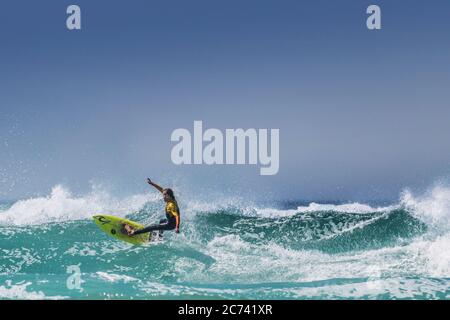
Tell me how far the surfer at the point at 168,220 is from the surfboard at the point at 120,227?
0.08m

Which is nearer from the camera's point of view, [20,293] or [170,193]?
[20,293]

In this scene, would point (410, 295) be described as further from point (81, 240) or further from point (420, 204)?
point (81, 240)

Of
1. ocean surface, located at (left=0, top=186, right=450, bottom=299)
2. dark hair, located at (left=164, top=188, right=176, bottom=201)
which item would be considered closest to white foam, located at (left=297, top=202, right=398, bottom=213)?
ocean surface, located at (left=0, top=186, right=450, bottom=299)

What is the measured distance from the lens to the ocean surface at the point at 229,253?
6633 millimetres

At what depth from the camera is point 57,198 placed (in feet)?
36.7

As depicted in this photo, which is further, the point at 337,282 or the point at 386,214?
the point at 386,214

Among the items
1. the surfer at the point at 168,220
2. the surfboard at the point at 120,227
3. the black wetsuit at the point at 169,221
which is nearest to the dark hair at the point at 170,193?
the surfer at the point at 168,220

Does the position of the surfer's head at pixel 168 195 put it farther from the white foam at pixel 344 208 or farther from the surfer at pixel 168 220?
the white foam at pixel 344 208

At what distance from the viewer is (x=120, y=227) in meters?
8.76

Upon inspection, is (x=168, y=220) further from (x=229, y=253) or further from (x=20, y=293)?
(x=20, y=293)

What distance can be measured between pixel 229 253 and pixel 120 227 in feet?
7.09

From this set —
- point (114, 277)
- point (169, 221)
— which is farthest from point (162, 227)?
point (114, 277)

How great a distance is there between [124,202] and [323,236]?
481cm
